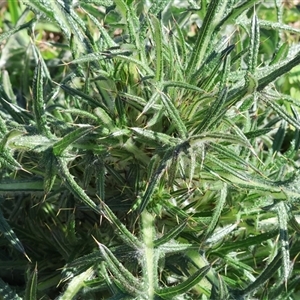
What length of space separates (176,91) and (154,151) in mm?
156

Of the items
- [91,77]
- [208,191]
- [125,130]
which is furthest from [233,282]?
[91,77]

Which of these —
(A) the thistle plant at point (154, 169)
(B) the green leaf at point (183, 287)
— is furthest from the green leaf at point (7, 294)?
(B) the green leaf at point (183, 287)

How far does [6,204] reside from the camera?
1.71 meters

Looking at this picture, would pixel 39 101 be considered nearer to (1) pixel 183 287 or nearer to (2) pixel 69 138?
(2) pixel 69 138

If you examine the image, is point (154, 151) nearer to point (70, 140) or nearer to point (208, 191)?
point (208, 191)

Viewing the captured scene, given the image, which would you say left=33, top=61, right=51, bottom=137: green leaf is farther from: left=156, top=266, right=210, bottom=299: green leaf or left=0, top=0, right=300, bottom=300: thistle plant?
left=156, top=266, right=210, bottom=299: green leaf

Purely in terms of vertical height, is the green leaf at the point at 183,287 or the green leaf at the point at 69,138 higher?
the green leaf at the point at 69,138

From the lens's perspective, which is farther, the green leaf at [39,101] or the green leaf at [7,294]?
the green leaf at [7,294]

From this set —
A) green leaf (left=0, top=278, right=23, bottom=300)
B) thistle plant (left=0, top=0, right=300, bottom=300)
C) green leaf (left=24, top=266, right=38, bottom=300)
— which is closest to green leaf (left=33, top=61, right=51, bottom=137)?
thistle plant (left=0, top=0, right=300, bottom=300)

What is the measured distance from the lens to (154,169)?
1.28 metres

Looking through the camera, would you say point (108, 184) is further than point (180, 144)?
Yes

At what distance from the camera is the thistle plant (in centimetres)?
119

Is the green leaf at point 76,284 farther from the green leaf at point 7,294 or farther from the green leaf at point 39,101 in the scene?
the green leaf at point 39,101

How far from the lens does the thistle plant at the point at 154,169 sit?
1193 millimetres
